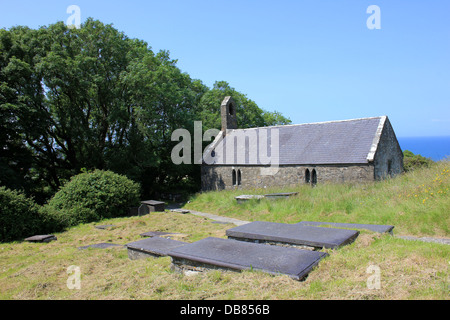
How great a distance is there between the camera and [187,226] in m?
12.4

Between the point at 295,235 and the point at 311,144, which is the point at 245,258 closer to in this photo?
the point at 295,235

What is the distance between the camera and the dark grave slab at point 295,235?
19.2 feet

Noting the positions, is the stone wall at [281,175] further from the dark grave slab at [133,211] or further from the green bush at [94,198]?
the dark grave slab at [133,211]

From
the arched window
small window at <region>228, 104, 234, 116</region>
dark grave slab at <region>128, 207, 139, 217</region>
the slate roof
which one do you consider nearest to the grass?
the arched window

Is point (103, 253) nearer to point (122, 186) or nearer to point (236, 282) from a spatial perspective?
point (236, 282)

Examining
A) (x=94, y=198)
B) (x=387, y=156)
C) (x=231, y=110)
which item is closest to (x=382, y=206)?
(x=387, y=156)

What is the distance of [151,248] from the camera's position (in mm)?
7125

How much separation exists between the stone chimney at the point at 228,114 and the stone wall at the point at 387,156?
518 inches

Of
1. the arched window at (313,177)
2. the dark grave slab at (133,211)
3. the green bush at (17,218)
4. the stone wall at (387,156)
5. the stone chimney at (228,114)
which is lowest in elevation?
the dark grave slab at (133,211)

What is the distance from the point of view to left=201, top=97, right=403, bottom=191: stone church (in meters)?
19.3

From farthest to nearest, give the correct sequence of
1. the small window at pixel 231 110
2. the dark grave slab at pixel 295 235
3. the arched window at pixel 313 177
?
the small window at pixel 231 110 < the arched window at pixel 313 177 < the dark grave slab at pixel 295 235

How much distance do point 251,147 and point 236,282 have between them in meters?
21.2

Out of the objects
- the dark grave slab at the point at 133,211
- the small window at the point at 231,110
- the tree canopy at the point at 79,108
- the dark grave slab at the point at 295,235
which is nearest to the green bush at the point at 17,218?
the dark grave slab at the point at 133,211
